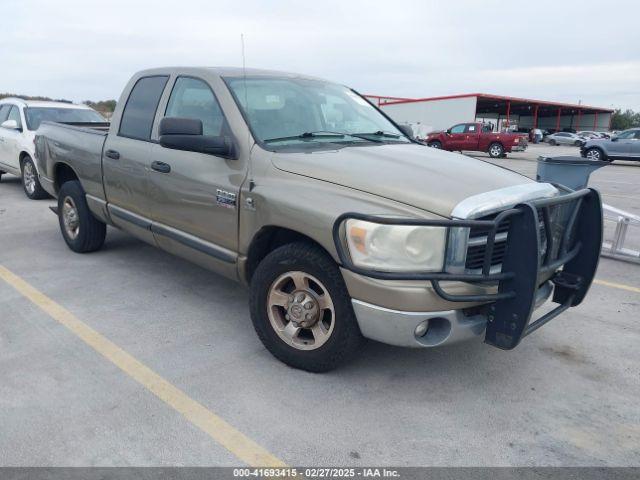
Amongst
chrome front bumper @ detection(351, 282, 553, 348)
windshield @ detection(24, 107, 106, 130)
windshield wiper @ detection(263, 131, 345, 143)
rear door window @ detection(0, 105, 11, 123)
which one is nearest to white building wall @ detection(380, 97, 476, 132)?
windshield @ detection(24, 107, 106, 130)

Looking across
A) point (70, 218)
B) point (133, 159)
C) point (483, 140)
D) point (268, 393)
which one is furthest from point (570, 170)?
point (483, 140)

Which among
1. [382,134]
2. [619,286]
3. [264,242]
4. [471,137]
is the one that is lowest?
[471,137]

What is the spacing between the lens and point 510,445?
2.60 meters

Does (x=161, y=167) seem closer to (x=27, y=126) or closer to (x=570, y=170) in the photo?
(x=570, y=170)

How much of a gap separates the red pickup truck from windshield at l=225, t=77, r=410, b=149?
22876 millimetres

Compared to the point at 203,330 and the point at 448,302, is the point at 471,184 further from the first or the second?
the point at 203,330

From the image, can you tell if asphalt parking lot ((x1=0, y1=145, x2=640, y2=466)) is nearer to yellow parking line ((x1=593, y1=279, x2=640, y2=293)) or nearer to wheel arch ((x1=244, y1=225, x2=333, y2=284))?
wheel arch ((x1=244, y1=225, x2=333, y2=284))

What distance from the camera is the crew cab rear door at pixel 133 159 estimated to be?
4246 millimetres

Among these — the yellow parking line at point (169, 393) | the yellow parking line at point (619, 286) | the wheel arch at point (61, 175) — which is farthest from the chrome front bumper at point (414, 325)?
the wheel arch at point (61, 175)

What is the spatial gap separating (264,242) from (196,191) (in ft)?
2.32

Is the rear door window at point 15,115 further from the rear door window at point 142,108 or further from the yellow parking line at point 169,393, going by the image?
the yellow parking line at point 169,393

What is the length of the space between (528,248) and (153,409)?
216cm

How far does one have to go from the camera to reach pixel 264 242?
334 centimetres

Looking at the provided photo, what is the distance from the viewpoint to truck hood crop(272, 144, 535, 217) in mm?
2758
